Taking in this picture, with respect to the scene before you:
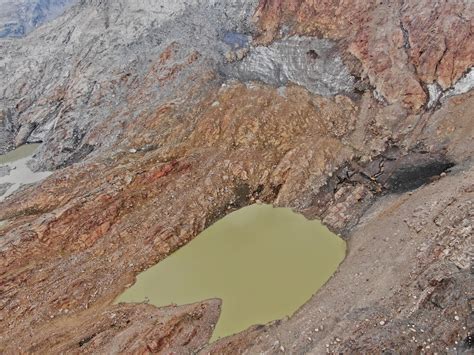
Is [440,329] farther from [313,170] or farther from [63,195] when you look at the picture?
[63,195]

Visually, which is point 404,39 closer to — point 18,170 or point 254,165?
point 254,165

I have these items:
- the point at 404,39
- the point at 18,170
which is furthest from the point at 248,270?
the point at 18,170

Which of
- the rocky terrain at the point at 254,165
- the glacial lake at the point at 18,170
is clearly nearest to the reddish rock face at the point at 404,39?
the rocky terrain at the point at 254,165

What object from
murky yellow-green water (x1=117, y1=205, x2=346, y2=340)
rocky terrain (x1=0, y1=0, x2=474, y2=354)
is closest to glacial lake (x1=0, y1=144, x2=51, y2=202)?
rocky terrain (x1=0, y1=0, x2=474, y2=354)

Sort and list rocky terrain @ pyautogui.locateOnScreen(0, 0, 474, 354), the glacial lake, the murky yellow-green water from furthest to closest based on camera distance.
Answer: the glacial lake → the murky yellow-green water → rocky terrain @ pyautogui.locateOnScreen(0, 0, 474, 354)

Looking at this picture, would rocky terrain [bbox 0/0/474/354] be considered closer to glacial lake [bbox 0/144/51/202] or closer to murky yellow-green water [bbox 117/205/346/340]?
murky yellow-green water [bbox 117/205/346/340]

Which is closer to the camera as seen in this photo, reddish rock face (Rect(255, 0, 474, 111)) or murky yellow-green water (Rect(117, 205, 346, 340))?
murky yellow-green water (Rect(117, 205, 346, 340))
